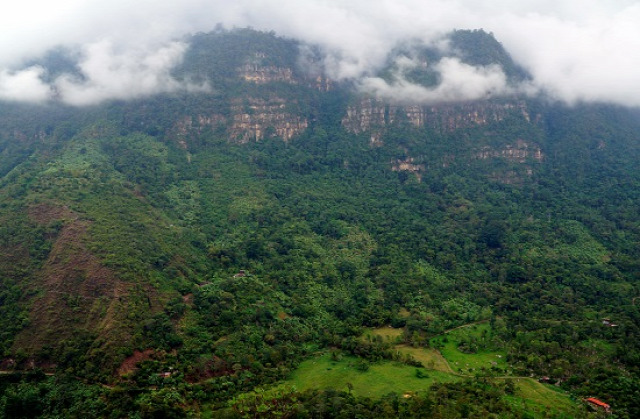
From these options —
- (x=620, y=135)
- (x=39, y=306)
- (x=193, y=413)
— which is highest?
(x=620, y=135)

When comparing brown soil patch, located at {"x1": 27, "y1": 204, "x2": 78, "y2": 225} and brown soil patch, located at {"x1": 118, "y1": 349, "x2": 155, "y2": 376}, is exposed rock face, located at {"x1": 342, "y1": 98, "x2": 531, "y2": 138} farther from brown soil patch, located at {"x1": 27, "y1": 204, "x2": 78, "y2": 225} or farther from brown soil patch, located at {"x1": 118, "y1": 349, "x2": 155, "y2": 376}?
brown soil patch, located at {"x1": 118, "y1": 349, "x2": 155, "y2": 376}

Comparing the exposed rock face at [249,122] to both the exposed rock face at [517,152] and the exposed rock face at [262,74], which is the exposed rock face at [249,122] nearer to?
the exposed rock face at [262,74]

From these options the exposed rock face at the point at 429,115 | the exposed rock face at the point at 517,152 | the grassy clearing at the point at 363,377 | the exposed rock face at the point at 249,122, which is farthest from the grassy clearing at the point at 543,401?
the exposed rock face at the point at 249,122

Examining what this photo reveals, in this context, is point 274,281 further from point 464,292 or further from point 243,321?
point 464,292

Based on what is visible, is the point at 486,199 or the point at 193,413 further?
the point at 486,199

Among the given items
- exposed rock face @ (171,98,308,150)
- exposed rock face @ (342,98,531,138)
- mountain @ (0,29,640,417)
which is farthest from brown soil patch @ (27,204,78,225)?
exposed rock face @ (342,98,531,138)

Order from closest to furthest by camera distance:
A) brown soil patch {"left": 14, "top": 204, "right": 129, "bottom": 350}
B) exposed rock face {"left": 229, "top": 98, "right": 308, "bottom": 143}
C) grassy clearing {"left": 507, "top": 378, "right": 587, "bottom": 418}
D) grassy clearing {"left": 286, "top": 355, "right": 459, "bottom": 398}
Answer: grassy clearing {"left": 507, "top": 378, "right": 587, "bottom": 418}
brown soil patch {"left": 14, "top": 204, "right": 129, "bottom": 350}
grassy clearing {"left": 286, "top": 355, "right": 459, "bottom": 398}
exposed rock face {"left": 229, "top": 98, "right": 308, "bottom": 143}

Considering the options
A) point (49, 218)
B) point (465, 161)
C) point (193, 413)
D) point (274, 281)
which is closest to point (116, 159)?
point (49, 218)
